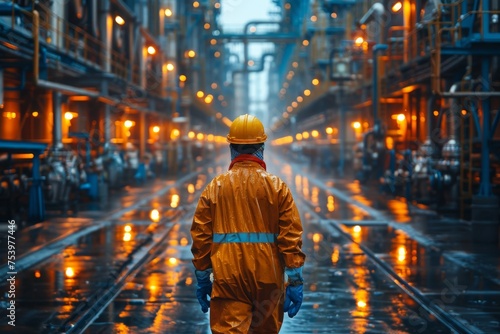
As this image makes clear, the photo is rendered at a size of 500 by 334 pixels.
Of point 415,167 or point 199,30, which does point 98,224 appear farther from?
point 199,30

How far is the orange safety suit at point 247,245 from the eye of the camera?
4.94m

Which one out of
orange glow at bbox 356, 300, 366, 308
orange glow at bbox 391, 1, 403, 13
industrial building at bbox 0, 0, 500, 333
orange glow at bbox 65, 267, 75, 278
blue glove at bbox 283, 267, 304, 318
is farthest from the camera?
orange glow at bbox 391, 1, 403, 13

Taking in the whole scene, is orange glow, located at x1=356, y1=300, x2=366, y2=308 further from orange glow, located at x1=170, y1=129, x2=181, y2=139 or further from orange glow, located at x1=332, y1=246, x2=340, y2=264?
orange glow, located at x1=170, y1=129, x2=181, y2=139

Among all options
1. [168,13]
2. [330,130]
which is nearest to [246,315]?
[330,130]

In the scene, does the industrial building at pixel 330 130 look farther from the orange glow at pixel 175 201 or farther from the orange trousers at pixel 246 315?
the orange trousers at pixel 246 315

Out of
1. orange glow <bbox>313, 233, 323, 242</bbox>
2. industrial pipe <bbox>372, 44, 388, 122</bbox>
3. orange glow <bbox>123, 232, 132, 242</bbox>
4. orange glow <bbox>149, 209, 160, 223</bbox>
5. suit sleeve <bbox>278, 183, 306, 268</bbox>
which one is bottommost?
orange glow <bbox>313, 233, 323, 242</bbox>

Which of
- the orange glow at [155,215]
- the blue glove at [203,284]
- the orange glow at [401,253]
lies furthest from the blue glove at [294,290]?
the orange glow at [155,215]

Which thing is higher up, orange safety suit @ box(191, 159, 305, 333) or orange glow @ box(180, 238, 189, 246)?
orange safety suit @ box(191, 159, 305, 333)

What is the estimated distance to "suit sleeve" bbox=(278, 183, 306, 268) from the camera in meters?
4.99

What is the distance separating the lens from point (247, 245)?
196 inches

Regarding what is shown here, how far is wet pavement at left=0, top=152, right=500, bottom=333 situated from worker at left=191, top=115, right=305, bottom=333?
10.9 feet

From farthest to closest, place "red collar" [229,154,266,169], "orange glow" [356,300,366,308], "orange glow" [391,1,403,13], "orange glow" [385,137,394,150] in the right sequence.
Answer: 1. "orange glow" [391,1,403,13]
2. "orange glow" [385,137,394,150]
3. "orange glow" [356,300,366,308]
4. "red collar" [229,154,266,169]

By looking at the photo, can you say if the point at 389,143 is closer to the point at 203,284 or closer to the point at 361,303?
the point at 361,303

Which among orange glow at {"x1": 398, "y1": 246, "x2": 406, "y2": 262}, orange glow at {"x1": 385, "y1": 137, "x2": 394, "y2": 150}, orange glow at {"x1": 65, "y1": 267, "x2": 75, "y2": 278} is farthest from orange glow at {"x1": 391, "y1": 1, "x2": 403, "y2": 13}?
orange glow at {"x1": 65, "y1": 267, "x2": 75, "y2": 278}
